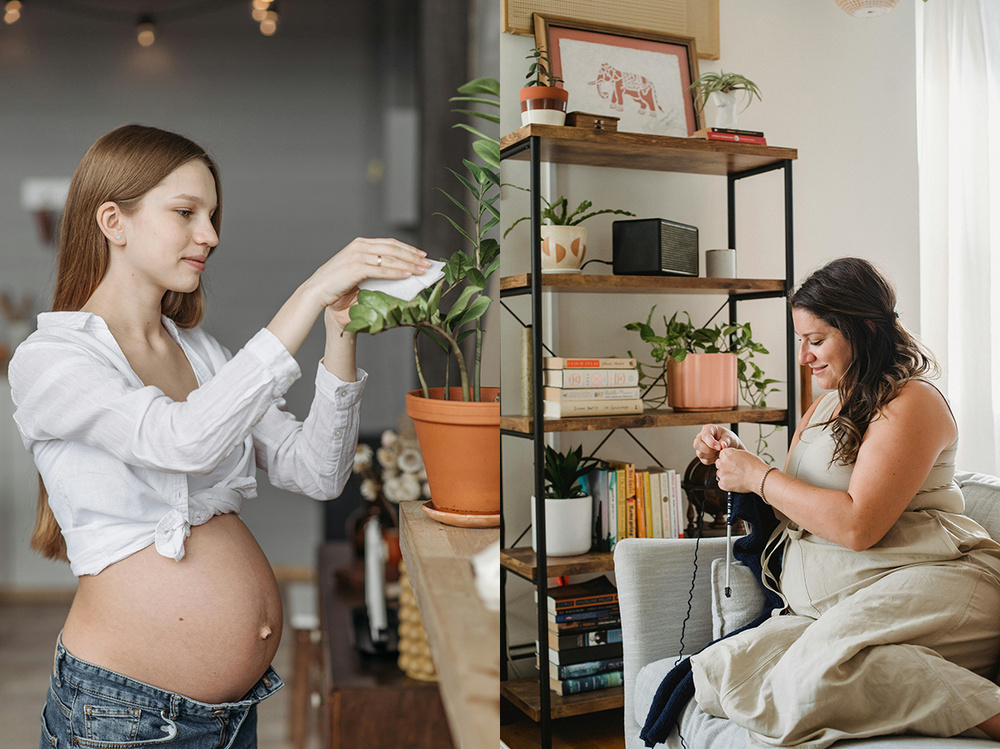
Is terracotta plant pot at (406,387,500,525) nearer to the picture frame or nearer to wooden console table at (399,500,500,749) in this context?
wooden console table at (399,500,500,749)

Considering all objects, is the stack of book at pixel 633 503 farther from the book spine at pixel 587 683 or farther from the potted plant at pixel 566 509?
the book spine at pixel 587 683

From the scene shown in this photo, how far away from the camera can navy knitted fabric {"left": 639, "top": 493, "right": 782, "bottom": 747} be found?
1.49 meters

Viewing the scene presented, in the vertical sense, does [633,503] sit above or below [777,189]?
below

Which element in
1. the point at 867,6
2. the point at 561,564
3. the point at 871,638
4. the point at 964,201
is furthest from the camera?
the point at 964,201

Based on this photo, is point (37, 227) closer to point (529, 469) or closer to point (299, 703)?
point (299, 703)

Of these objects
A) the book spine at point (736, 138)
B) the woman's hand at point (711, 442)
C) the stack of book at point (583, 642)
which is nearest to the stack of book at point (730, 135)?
the book spine at point (736, 138)

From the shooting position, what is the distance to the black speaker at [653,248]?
6.49 ft

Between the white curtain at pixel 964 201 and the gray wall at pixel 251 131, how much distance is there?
2546 millimetres

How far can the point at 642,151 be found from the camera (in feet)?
6.55

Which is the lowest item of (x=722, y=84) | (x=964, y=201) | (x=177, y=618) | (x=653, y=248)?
(x=177, y=618)

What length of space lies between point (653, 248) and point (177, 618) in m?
1.60

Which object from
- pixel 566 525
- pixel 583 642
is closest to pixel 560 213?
pixel 566 525

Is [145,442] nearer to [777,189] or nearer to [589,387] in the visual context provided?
[589,387]

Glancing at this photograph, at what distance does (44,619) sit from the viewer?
0.63 m
